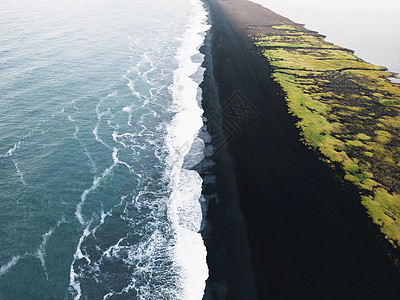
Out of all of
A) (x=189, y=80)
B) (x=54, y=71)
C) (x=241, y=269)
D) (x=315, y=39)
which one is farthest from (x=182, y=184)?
(x=315, y=39)

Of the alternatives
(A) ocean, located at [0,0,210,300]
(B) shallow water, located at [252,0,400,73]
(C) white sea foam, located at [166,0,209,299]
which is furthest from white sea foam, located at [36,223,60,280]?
(B) shallow water, located at [252,0,400,73]

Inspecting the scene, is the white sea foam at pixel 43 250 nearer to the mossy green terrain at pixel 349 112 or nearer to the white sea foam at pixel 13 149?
the white sea foam at pixel 13 149

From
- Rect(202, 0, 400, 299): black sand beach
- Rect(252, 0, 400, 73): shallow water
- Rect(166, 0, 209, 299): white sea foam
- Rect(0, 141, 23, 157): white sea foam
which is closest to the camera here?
Rect(202, 0, 400, 299): black sand beach

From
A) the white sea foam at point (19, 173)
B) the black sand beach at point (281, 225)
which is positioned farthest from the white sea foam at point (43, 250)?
the black sand beach at point (281, 225)

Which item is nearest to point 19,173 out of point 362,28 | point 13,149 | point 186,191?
point 13,149

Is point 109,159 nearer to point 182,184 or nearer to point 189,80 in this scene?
point 182,184

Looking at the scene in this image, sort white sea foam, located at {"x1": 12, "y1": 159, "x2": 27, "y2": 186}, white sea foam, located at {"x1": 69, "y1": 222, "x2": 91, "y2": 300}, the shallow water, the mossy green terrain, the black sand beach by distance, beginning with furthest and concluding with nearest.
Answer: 1. the shallow water
2. the mossy green terrain
3. white sea foam, located at {"x1": 12, "y1": 159, "x2": 27, "y2": 186}
4. the black sand beach
5. white sea foam, located at {"x1": 69, "y1": 222, "x2": 91, "y2": 300}

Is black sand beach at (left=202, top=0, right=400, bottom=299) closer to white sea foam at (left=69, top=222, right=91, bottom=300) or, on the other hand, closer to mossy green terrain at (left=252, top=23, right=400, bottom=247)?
mossy green terrain at (left=252, top=23, right=400, bottom=247)

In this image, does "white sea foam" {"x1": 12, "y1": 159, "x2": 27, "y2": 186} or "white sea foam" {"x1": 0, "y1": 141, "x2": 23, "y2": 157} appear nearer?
"white sea foam" {"x1": 12, "y1": 159, "x2": 27, "y2": 186}
